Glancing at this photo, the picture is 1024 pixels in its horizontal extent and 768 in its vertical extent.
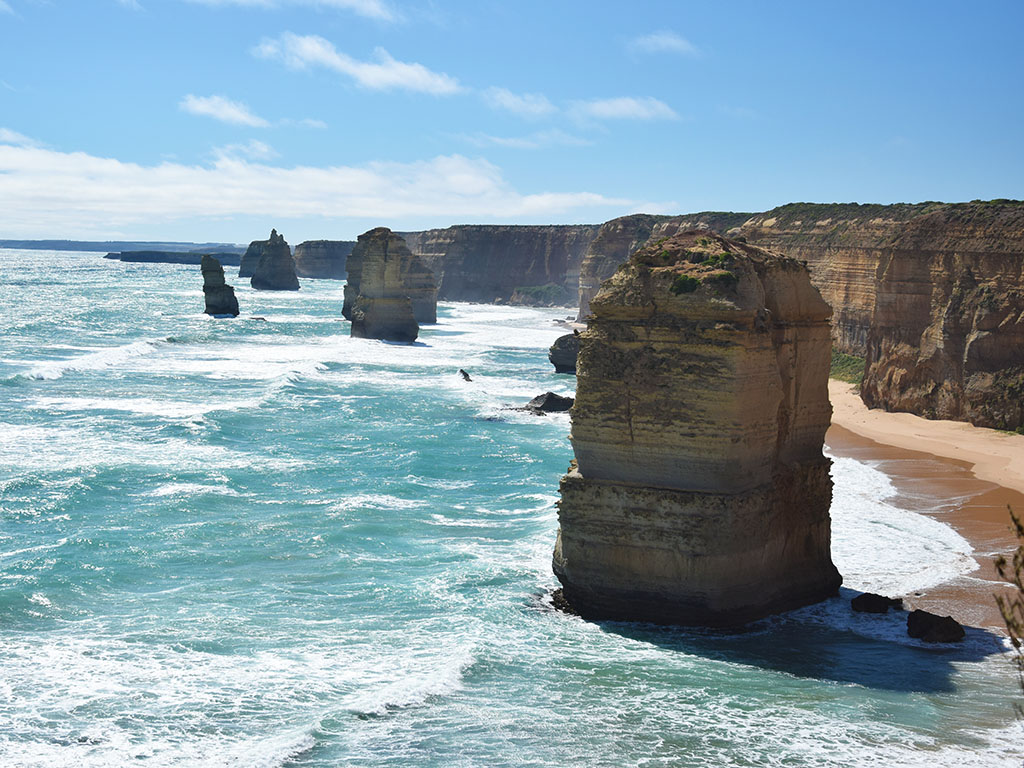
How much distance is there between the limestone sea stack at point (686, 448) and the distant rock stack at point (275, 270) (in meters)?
115

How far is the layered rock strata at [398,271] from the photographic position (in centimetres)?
6488

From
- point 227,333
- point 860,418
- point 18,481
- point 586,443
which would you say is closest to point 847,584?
point 586,443

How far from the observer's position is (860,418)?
36.0 meters

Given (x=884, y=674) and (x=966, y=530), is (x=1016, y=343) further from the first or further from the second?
(x=884, y=674)

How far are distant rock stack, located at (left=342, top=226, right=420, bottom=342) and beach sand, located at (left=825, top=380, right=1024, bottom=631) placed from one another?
33290 mm

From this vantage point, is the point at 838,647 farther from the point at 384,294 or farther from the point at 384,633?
the point at 384,294

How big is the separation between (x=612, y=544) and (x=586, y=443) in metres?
1.47

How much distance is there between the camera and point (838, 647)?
14.4 m

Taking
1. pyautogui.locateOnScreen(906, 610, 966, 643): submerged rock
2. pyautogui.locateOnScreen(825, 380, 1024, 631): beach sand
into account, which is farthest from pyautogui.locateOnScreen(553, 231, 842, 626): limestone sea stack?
pyautogui.locateOnScreen(825, 380, 1024, 631): beach sand

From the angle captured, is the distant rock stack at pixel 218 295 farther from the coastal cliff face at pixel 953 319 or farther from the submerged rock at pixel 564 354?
the coastal cliff face at pixel 953 319

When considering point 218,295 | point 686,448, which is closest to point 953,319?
point 686,448

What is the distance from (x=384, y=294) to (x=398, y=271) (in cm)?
253

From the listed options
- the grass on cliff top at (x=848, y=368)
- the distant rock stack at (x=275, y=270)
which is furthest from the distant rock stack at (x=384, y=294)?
the distant rock stack at (x=275, y=270)

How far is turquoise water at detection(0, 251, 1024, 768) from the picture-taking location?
11.4 meters
